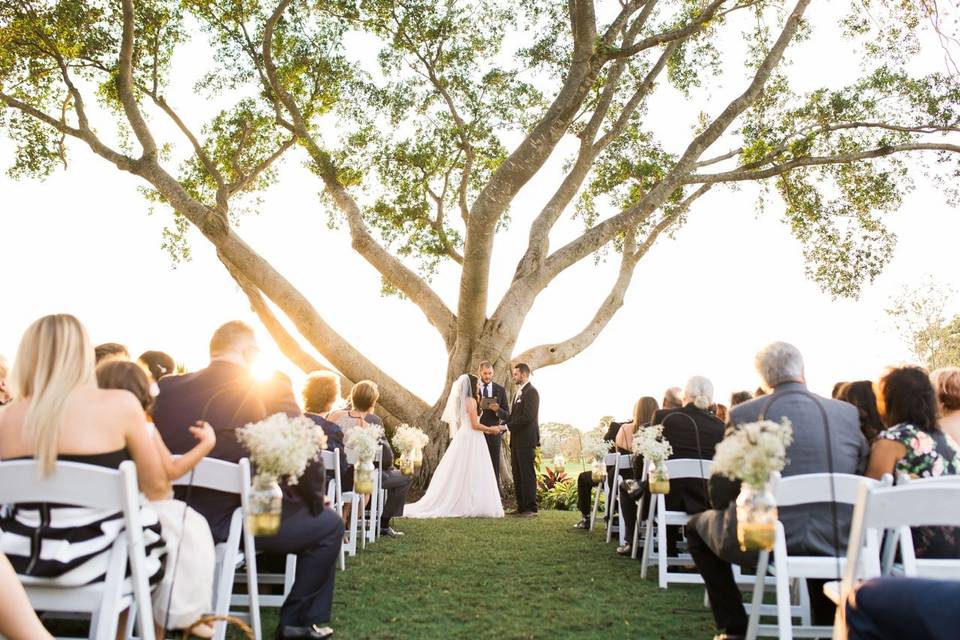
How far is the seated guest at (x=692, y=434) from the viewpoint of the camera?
6.01 metres

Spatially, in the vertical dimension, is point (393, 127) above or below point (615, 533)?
above

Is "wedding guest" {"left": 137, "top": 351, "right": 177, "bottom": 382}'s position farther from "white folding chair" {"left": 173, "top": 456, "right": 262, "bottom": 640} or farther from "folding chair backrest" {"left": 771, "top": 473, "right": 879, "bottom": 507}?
"folding chair backrest" {"left": 771, "top": 473, "right": 879, "bottom": 507}

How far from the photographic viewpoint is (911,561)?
316 cm

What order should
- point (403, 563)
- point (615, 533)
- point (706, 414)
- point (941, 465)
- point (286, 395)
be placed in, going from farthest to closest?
point (615, 533)
point (403, 563)
point (706, 414)
point (286, 395)
point (941, 465)

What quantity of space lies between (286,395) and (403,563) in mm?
2952

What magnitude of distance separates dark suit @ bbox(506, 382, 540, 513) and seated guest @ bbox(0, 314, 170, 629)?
25.8 feet

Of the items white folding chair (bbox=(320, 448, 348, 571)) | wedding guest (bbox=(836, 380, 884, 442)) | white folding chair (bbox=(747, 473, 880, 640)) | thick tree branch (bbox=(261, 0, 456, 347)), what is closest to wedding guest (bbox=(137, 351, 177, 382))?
white folding chair (bbox=(320, 448, 348, 571))

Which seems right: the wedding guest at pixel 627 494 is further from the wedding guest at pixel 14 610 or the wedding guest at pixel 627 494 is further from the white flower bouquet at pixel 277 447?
the wedding guest at pixel 14 610

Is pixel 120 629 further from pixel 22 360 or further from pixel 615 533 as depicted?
pixel 615 533

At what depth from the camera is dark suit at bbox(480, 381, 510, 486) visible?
37.1 feet

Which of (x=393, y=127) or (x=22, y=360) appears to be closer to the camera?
(x=22, y=360)

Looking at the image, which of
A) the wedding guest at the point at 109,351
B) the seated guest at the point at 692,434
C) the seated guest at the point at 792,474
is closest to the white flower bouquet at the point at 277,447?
the seated guest at the point at 792,474

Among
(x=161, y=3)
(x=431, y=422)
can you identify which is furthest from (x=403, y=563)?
(x=161, y=3)

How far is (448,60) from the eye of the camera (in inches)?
551
